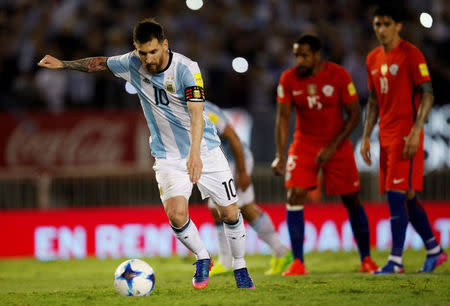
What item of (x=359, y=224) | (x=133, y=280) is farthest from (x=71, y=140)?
(x=133, y=280)

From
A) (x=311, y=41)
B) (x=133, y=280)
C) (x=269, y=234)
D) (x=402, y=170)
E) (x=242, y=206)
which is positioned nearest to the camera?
(x=133, y=280)

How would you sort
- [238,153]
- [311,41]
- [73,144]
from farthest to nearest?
[73,144] → [238,153] → [311,41]

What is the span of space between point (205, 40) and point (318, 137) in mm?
6908

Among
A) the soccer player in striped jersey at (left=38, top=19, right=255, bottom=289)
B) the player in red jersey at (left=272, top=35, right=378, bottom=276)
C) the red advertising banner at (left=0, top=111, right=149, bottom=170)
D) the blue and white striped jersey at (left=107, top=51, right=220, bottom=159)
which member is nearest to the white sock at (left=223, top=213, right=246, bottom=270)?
the soccer player in striped jersey at (left=38, top=19, right=255, bottom=289)

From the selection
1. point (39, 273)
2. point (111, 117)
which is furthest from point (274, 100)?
point (39, 273)

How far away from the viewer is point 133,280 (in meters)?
6.01

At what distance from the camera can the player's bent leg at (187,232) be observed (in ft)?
20.5

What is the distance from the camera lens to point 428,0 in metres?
14.3

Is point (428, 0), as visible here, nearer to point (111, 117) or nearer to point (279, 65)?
point (279, 65)

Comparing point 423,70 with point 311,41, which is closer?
point 423,70

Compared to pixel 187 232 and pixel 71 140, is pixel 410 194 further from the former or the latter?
pixel 71 140

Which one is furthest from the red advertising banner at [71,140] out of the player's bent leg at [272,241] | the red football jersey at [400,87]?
the red football jersey at [400,87]

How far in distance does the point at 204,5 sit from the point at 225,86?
2.29 m

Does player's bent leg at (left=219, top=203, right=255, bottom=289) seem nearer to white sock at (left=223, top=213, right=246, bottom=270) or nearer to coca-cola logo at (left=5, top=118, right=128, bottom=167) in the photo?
white sock at (left=223, top=213, right=246, bottom=270)
